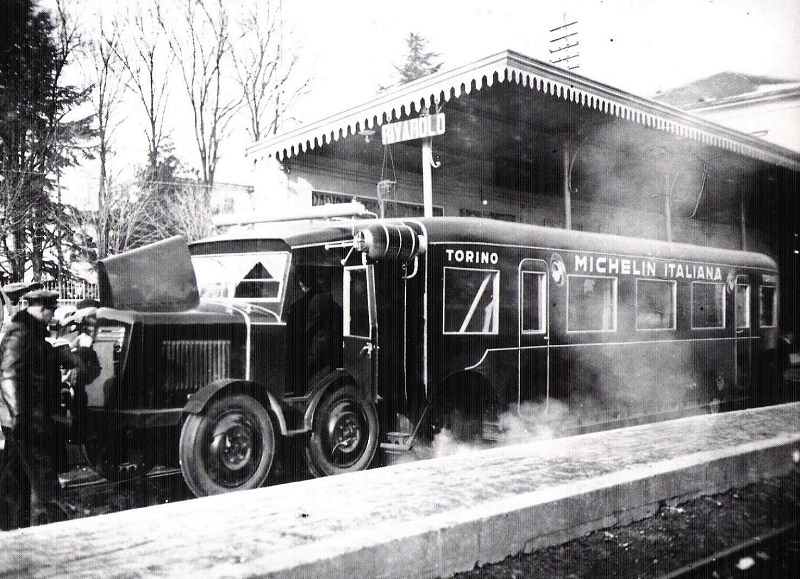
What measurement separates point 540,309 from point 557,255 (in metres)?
0.70

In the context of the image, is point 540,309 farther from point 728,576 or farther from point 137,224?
point 137,224

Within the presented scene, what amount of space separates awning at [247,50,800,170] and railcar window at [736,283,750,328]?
223cm

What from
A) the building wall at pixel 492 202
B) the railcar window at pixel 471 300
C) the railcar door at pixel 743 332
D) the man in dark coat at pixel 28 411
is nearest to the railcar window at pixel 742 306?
the railcar door at pixel 743 332

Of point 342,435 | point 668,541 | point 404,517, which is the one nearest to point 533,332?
point 342,435

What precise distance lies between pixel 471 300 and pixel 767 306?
672 centimetres

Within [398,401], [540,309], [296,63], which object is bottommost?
[398,401]

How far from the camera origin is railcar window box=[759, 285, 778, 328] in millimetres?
10383

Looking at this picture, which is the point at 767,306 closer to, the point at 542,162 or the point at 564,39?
the point at 542,162

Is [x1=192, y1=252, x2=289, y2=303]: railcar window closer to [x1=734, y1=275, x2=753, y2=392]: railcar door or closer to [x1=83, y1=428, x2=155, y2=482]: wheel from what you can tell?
[x1=83, y1=428, x2=155, y2=482]: wheel

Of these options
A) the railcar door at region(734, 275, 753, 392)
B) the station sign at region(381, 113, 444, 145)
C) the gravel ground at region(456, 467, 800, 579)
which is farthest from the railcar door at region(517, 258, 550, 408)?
the railcar door at region(734, 275, 753, 392)

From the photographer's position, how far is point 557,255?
7297mm

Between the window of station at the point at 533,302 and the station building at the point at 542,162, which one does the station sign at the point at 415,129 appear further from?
the window of station at the point at 533,302

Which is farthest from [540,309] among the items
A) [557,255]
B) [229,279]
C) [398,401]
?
[229,279]

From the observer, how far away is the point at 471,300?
252 inches
